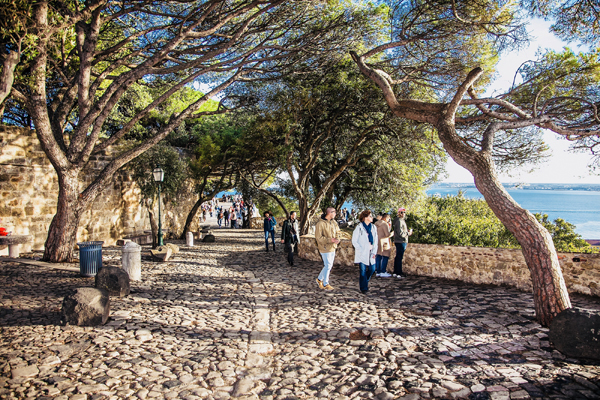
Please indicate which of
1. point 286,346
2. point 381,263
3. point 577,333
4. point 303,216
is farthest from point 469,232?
point 286,346

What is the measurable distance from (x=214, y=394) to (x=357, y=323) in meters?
2.43

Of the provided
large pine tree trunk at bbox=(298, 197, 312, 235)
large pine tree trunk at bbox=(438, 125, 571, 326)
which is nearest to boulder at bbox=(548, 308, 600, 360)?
large pine tree trunk at bbox=(438, 125, 571, 326)

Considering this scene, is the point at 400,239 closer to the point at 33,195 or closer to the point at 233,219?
the point at 33,195

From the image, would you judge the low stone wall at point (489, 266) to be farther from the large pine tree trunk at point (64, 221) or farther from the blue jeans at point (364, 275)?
the large pine tree trunk at point (64, 221)

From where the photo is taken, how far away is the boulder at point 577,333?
12.3 ft

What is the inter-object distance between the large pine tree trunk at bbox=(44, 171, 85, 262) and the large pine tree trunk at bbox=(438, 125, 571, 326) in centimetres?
874

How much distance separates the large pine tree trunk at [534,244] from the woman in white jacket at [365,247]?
81.1 inches

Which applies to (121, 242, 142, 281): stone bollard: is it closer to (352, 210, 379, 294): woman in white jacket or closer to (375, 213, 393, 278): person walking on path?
(352, 210, 379, 294): woman in white jacket

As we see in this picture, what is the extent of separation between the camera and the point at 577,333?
12.6 feet

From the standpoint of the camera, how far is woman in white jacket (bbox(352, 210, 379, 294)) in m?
6.84

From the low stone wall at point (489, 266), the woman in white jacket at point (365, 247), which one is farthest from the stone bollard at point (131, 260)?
the low stone wall at point (489, 266)

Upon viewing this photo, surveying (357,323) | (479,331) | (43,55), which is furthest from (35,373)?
(43,55)

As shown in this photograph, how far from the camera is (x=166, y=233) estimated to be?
18297mm

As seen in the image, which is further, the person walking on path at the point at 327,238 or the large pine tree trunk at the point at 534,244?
the person walking on path at the point at 327,238
